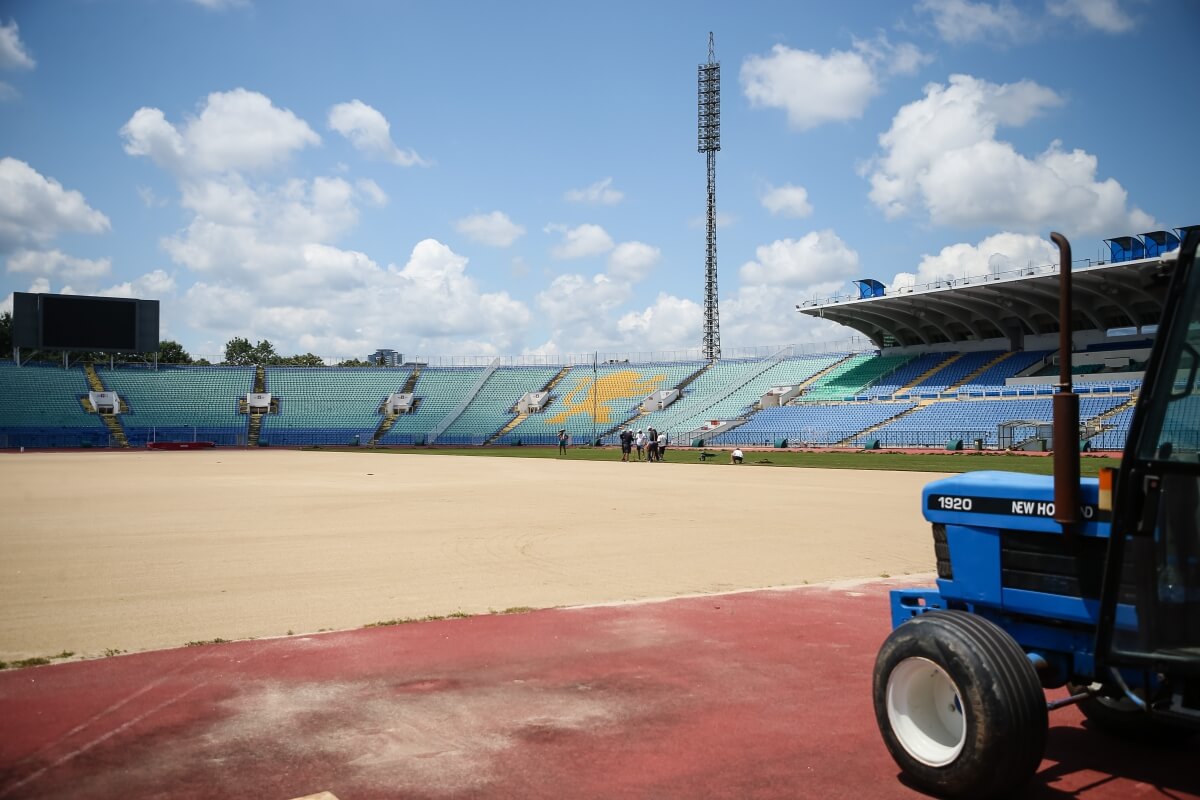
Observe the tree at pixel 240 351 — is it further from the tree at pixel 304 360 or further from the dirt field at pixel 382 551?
the dirt field at pixel 382 551

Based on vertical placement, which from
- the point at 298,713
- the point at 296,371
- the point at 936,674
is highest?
the point at 296,371

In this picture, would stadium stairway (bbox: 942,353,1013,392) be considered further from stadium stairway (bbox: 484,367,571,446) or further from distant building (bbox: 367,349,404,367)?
distant building (bbox: 367,349,404,367)

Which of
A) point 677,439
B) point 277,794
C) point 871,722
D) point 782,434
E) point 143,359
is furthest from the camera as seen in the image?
point 143,359

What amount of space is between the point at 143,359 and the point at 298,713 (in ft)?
355

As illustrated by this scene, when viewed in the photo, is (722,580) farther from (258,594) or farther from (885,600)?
(258,594)

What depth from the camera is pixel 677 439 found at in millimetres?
67188

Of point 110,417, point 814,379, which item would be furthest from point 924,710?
point 110,417

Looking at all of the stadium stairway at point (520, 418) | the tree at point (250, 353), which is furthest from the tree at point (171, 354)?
the stadium stairway at point (520, 418)

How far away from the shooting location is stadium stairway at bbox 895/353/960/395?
60713 mm

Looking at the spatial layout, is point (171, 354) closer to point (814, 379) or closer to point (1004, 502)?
point (814, 379)

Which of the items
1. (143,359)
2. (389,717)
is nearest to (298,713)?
(389,717)

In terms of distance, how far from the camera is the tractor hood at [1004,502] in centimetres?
453

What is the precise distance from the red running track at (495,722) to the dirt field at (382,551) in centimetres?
126

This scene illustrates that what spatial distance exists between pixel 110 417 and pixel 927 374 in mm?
64179
